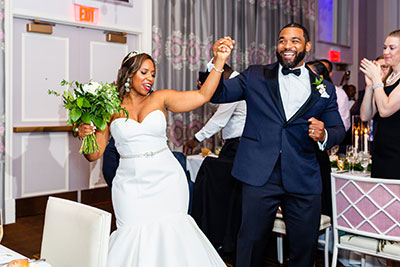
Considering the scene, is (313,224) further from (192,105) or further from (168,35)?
(168,35)

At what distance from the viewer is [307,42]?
2842 millimetres

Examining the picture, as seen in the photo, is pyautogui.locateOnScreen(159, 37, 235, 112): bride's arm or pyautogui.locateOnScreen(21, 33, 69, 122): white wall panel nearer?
pyautogui.locateOnScreen(159, 37, 235, 112): bride's arm

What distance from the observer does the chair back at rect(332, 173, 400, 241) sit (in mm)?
2684

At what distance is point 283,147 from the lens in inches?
108

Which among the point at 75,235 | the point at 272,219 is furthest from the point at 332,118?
the point at 75,235

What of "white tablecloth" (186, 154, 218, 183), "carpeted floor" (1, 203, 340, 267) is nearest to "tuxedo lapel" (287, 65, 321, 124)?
"carpeted floor" (1, 203, 340, 267)

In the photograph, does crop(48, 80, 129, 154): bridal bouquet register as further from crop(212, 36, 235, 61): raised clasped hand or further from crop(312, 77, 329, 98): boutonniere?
crop(312, 77, 329, 98): boutonniere

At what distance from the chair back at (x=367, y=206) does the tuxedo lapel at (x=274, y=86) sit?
0.59m

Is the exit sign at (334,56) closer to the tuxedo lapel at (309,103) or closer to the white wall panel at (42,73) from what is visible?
the white wall panel at (42,73)

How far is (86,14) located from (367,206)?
4476mm

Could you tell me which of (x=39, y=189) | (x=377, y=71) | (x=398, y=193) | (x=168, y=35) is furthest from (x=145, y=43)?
(x=398, y=193)

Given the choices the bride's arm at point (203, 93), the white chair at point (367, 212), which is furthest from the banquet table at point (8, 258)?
the white chair at point (367, 212)

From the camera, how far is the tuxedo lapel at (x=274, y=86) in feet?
9.00

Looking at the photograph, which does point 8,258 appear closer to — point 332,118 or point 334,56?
point 332,118
